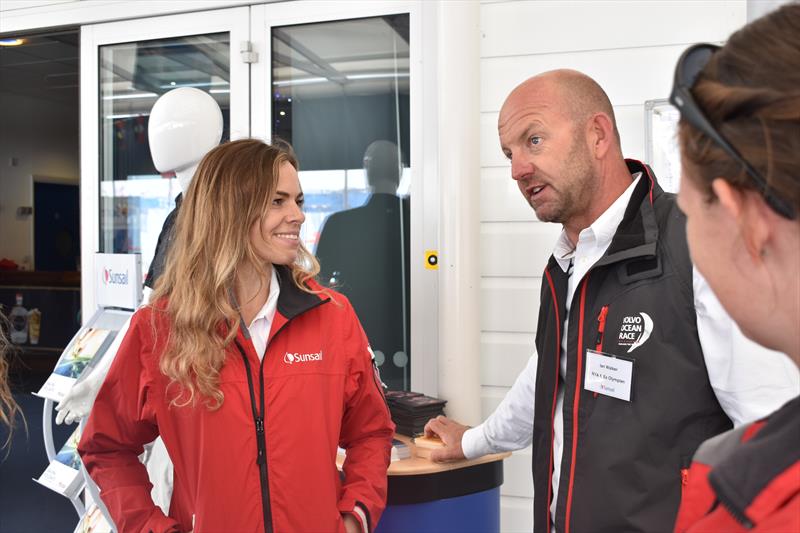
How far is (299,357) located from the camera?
1.72 meters

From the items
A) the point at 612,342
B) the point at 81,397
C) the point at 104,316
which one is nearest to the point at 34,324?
the point at 104,316

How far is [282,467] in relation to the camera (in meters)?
1.64

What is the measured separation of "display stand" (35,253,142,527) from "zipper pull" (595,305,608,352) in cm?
202

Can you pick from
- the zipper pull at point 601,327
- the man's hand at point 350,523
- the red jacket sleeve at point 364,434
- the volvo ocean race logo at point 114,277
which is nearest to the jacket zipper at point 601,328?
the zipper pull at point 601,327

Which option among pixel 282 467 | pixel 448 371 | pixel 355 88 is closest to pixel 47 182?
pixel 355 88

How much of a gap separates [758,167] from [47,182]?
13365 mm

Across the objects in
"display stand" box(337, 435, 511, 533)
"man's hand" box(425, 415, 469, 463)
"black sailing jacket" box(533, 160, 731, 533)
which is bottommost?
"display stand" box(337, 435, 511, 533)

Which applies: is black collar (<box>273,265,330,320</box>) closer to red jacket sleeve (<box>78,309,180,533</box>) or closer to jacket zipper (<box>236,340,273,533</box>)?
jacket zipper (<box>236,340,273,533</box>)

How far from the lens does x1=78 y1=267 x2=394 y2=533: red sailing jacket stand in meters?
1.63

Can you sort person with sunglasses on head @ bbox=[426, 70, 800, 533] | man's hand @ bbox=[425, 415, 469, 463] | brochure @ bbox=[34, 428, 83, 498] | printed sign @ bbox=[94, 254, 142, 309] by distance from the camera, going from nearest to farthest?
person with sunglasses on head @ bbox=[426, 70, 800, 533]
man's hand @ bbox=[425, 415, 469, 463]
brochure @ bbox=[34, 428, 83, 498]
printed sign @ bbox=[94, 254, 142, 309]

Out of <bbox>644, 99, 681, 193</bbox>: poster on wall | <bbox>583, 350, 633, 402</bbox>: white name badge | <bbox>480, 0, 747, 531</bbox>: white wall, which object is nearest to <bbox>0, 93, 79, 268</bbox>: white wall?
<bbox>480, 0, 747, 531</bbox>: white wall

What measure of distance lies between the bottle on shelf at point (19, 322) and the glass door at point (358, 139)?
7403mm

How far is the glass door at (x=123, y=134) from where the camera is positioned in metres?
3.75

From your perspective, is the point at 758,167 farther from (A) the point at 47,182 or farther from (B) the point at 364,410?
(A) the point at 47,182
